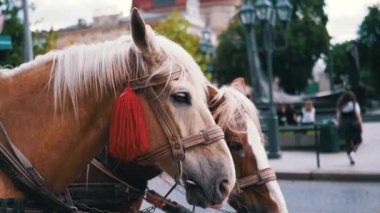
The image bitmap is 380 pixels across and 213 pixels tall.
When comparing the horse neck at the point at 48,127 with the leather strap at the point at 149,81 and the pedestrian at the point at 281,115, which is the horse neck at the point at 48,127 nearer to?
the leather strap at the point at 149,81

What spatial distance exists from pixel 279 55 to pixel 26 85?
1853 inches

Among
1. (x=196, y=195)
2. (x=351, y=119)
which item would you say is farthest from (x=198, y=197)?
(x=351, y=119)

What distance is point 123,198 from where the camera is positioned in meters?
3.50

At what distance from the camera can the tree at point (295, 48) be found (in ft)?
156

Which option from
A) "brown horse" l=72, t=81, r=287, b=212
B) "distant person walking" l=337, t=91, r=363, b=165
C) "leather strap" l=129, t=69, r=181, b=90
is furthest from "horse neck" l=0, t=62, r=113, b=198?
"distant person walking" l=337, t=91, r=363, b=165

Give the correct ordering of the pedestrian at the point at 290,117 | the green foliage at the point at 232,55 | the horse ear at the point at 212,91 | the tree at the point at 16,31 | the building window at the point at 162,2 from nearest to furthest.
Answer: the horse ear at the point at 212,91 → the tree at the point at 16,31 → the pedestrian at the point at 290,117 → the green foliage at the point at 232,55 → the building window at the point at 162,2

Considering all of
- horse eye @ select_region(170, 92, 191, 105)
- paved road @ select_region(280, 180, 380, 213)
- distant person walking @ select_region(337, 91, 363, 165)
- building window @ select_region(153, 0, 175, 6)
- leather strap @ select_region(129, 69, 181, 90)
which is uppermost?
building window @ select_region(153, 0, 175, 6)

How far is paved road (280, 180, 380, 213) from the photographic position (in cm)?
867

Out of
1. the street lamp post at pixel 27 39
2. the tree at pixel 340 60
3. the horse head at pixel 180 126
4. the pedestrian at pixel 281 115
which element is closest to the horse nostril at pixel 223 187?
the horse head at pixel 180 126

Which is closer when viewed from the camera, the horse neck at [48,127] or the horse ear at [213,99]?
the horse neck at [48,127]

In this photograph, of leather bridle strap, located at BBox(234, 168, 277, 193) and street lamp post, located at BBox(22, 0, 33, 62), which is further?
street lamp post, located at BBox(22, 0, 33, 62)

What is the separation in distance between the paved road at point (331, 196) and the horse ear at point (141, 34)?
6439mm

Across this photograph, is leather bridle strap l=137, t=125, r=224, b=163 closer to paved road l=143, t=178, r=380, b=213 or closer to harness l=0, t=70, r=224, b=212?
harness l=0, t=70, r=224, b=212

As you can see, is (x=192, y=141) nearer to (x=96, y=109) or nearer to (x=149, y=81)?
(x=149, y=81)
